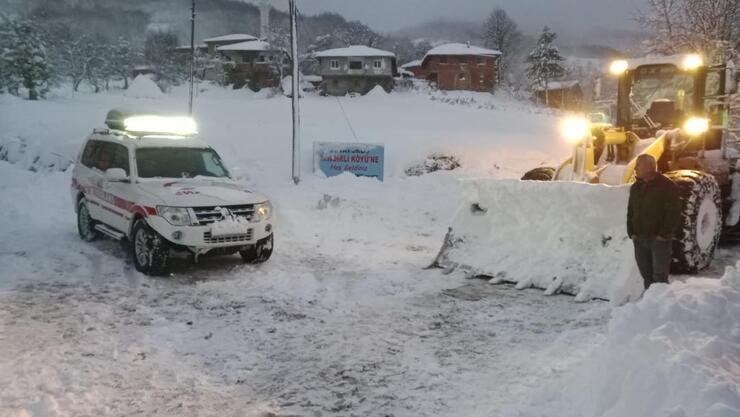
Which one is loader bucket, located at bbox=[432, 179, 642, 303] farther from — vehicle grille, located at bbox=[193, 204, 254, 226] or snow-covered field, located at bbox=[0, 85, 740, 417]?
vehicle grille, located at bbox=[193, 204, 254, 226]

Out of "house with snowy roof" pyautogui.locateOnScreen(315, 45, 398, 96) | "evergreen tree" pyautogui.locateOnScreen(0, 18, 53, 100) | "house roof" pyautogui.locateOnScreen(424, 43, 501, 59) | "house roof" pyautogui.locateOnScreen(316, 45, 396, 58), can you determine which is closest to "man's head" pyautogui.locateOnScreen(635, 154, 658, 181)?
"evergreen tree" pyautogui.locateOnScreen(0, 18, 53, 100)

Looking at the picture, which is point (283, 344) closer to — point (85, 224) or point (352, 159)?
point (85, 224)

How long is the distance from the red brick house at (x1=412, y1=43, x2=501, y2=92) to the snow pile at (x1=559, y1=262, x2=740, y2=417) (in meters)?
59.7

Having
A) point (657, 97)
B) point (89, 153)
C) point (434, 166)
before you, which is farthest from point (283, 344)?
point (434, 166)

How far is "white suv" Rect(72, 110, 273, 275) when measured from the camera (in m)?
8.29

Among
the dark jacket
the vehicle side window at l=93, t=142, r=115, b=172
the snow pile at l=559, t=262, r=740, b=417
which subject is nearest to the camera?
the snow pile at l=559, t=262, r=740, b=417

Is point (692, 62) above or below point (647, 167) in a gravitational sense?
above

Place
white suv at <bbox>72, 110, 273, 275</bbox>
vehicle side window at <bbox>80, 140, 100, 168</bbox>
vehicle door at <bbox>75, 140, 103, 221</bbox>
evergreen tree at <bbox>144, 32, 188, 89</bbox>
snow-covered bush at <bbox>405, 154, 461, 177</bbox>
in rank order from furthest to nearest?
1. evergreen tree at <bbox>144, 32, 188, 89</bbox>
2. snow-covered bush at <bbox>405, 154, 461, 177</bbox>
3. vehicle side window at <bbox>80, 140, 100, 168</bbox>
4. vehicle door at <bbox>75, 140, 103, 221</bbox>
5. white suv at <bbox>72, 110, 273, 275</bbox>

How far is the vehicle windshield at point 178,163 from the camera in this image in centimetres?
925

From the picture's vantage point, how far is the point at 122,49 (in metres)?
67.5

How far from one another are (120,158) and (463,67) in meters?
57.1

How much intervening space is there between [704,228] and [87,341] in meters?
8.01

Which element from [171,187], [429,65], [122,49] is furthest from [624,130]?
[122,49]

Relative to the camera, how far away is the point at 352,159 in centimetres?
1892
